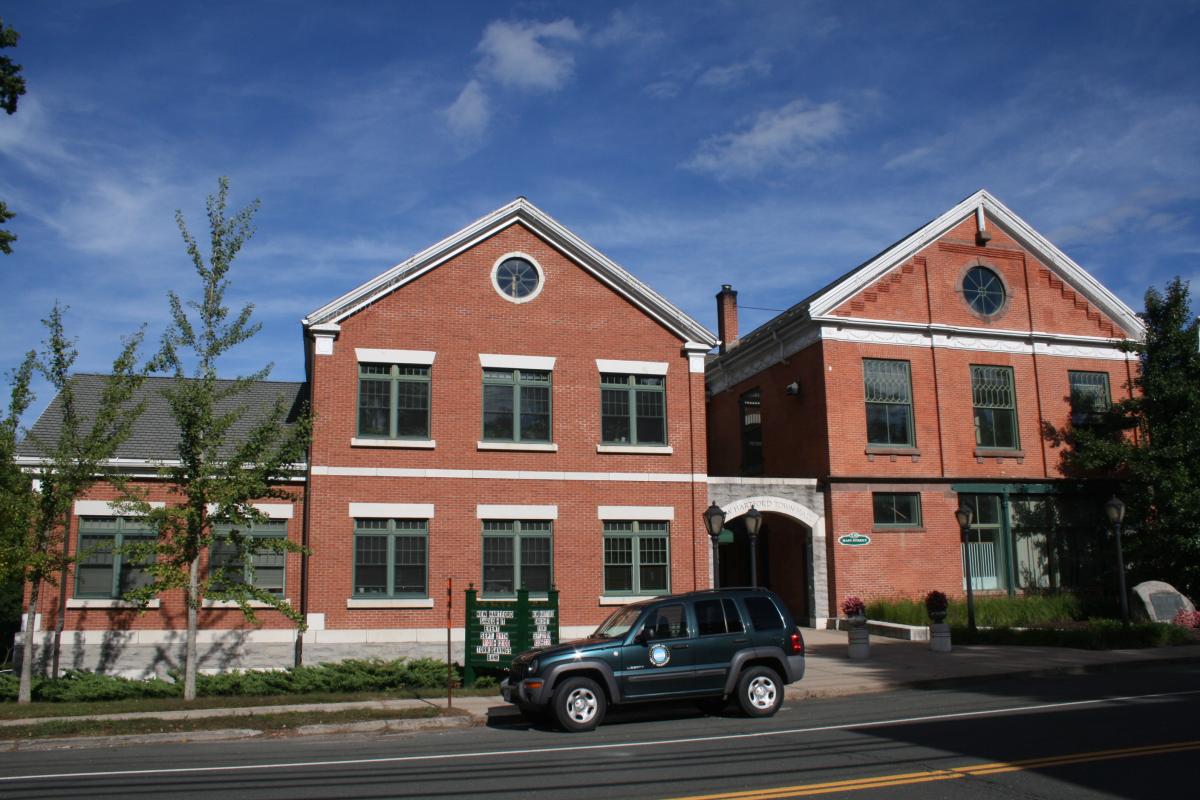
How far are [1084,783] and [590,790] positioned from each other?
4.40m

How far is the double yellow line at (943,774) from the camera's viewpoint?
28.1ft

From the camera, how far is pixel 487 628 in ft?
58.6

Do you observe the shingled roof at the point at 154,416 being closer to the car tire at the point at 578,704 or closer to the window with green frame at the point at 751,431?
the car tire at the point at 578,704

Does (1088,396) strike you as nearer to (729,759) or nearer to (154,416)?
(729,759)

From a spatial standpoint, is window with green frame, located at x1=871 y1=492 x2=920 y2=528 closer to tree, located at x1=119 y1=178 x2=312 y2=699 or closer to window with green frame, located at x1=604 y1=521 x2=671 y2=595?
window with green frame, located at x1=604 y1=521 x2=671 y2=595

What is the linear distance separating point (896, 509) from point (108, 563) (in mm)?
19880

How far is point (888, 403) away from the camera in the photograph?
90.6 feet

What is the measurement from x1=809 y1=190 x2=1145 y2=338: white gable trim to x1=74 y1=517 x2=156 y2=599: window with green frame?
17797 mm

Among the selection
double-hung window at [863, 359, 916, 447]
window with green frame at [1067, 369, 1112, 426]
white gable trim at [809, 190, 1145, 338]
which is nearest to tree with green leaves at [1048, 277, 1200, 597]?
window with green frame at [1067, 369, 1112, 426]

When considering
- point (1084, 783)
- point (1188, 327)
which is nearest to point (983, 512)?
point (1188, 327)

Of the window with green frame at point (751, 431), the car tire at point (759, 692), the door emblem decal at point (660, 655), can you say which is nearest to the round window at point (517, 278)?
the window with green frame at point (751, 431)

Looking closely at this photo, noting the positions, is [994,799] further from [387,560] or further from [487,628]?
[387,560]

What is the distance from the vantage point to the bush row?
17375 mm

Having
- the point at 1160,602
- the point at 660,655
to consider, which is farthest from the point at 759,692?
the point at 1160,602
